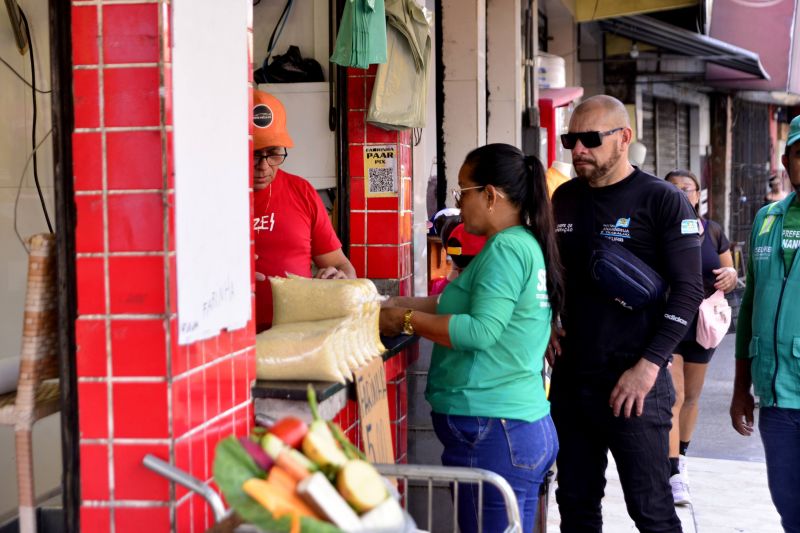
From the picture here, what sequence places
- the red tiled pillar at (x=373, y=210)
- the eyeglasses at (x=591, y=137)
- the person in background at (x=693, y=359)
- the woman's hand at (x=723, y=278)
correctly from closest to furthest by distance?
1. the eyeglasses at (x=591, y=137)
2. the red tiled pillar at (x=373, y=210)
3. the person in background at (x=693, y=359)
4. the woman's hand at (x=723, y=278)

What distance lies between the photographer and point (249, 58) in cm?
290

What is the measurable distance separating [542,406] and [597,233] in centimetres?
97

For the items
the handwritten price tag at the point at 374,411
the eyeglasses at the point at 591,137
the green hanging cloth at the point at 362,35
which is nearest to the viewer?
the handwritten price tag at the point at 374,411

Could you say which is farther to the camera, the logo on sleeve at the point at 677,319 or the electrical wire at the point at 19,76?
the electrical wire at the point at 19,76

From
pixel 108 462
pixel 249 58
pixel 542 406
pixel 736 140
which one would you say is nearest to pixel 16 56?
pixel 249 58

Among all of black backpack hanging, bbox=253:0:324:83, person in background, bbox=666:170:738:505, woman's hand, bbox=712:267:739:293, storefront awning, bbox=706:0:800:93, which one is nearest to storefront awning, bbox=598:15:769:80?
storefront awning, bbox=706:0:800:93

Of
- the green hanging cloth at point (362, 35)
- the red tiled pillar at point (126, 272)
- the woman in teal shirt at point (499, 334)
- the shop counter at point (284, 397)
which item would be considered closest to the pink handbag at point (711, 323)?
the green hanging cloth at point (362, 35)

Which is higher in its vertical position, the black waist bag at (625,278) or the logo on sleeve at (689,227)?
the logo on sleeve at (689,227)

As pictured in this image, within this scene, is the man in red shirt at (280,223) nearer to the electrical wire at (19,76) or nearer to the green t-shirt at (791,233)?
the electrical wire at (19,76)

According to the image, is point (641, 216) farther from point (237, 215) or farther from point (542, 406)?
point (237, 215)

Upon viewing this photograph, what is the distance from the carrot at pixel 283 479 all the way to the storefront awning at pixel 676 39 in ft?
37.6

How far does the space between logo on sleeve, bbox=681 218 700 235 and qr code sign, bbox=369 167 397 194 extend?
1.54 meters

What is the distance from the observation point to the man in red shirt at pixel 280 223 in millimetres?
4113

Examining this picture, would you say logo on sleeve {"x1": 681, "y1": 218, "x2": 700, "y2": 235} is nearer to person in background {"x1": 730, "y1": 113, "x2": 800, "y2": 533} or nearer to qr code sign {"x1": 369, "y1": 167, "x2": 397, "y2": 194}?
person in background {"x1": 730, "y1": 113, "x2": 800, "y2": 533}
